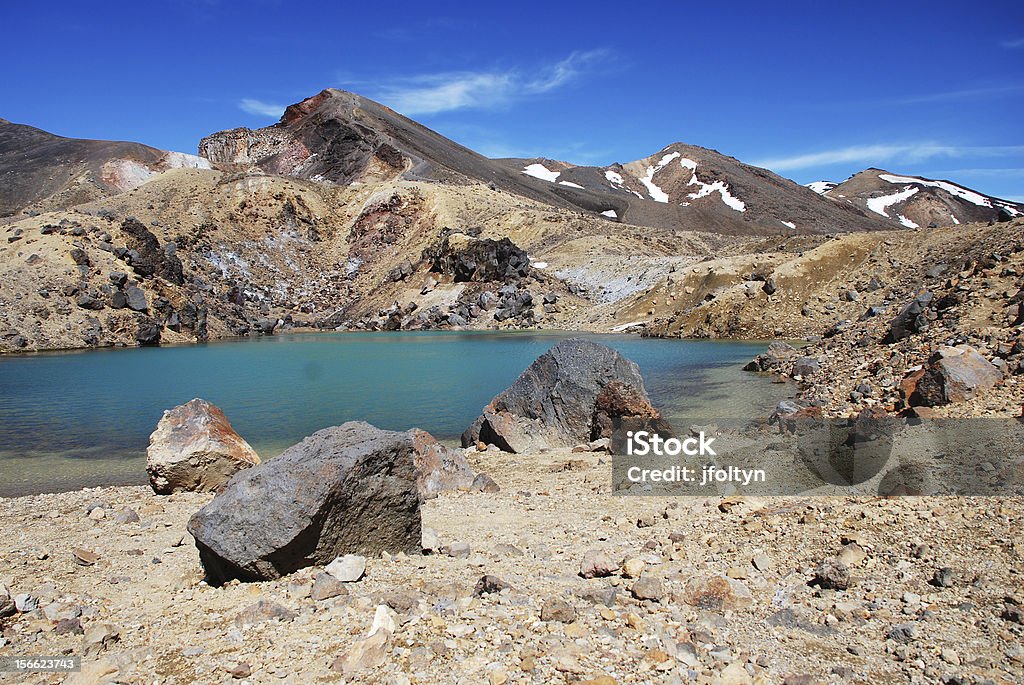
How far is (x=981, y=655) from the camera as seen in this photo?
434 cm

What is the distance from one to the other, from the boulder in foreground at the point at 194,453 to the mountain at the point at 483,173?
87720 mm

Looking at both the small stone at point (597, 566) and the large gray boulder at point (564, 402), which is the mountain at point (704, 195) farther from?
the small stone at point (597, 566)

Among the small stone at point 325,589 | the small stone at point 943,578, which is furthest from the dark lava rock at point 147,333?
the small stone at point 943,578

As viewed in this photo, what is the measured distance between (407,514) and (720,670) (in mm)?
3381

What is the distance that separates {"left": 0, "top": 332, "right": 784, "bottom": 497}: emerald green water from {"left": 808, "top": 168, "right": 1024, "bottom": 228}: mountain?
14934 centimetres

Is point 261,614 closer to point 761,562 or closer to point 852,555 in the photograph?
point 761,562

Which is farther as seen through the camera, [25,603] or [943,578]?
[25,603]

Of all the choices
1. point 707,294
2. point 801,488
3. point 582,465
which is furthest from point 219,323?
→ point 801,488

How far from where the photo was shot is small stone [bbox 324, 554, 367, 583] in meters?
5.91

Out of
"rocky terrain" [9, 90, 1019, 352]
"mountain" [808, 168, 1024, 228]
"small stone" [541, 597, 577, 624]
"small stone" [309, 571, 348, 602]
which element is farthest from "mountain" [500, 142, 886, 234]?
"small stone" [541, 597, 577, 624]

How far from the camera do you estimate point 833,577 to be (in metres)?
5.43

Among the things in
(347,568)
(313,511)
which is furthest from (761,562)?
(313,511)

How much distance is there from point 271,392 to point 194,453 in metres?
12.9

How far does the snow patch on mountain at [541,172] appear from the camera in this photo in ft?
595
